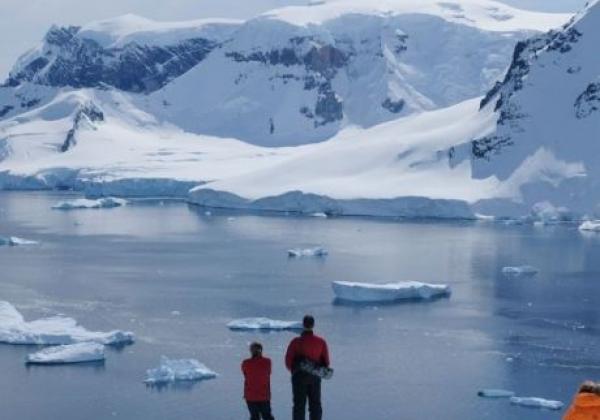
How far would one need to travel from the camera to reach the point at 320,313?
117 ft

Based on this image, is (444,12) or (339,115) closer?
(339,115)

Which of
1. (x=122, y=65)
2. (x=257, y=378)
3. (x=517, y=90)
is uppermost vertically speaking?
(x=122, y=65)

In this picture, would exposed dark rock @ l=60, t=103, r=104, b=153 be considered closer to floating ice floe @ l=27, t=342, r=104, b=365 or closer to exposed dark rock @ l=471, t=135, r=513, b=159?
exposed dark rock @ l=471, t=135, r=513, b=159

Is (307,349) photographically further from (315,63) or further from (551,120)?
(315,63)

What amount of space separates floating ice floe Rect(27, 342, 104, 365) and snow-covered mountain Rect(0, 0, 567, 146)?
337ft

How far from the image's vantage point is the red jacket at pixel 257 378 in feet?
41.2

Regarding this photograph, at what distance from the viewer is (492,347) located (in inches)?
1203

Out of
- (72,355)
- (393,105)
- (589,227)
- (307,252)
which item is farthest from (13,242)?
(393,105)

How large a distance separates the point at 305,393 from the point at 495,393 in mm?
13691

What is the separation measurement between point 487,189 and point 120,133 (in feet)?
202

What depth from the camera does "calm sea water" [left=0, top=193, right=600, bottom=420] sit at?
24875mm

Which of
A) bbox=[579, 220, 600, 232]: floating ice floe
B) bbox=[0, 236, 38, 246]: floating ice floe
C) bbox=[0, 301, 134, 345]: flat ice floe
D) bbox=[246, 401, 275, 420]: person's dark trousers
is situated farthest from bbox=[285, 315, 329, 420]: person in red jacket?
bbox=[579, 220, 600, 232]: floating ice floe

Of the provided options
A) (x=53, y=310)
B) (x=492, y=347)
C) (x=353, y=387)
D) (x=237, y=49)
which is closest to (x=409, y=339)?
(x=492, y=347)

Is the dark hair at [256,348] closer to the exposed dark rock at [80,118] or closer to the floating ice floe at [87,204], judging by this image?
the floating ice floe at [87,204]
